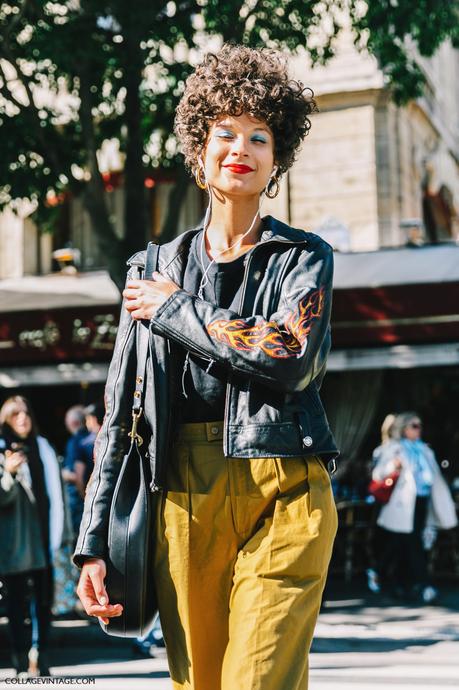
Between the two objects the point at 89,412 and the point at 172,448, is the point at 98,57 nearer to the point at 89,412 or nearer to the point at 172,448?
the point at 89,412

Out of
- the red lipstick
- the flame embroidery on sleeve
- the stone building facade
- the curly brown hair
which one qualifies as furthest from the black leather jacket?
the stone building facade

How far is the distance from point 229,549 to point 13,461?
16.9ft

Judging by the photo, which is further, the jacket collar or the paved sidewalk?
the paved sidewalk

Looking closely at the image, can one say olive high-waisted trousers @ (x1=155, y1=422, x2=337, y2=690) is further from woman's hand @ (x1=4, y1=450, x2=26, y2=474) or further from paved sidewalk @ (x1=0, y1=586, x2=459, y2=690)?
woman's hand @ (x1=4, y1=450, x2=26, y2=474)

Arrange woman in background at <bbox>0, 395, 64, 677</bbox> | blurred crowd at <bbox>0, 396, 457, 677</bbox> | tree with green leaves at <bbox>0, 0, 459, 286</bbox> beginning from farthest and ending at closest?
tree with green leaves at <bbox>0, 0, 459, 286</bbox> < blurred crowd at <bbox>0, 396, 457, 677</bbox> < woman in background at <bbox>0, 395, 64, 677</bbox>

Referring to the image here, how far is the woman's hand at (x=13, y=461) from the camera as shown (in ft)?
24.6

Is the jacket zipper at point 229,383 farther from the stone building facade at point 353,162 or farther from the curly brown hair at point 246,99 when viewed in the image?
the stone building facade at point 353,162

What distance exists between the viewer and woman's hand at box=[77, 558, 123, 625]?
8.34ft

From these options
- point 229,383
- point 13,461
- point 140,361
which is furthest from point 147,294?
point 13,461

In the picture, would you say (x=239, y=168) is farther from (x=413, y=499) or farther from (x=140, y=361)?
(x=413, y=499)

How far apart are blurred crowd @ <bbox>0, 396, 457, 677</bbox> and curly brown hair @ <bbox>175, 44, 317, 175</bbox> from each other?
16.5ft

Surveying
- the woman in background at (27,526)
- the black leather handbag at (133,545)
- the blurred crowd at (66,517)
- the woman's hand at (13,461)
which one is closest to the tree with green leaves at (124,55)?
the blurred crowd at (66,517)

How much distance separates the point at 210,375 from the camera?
2.64 meters

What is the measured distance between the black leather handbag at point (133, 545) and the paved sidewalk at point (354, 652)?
430cm
